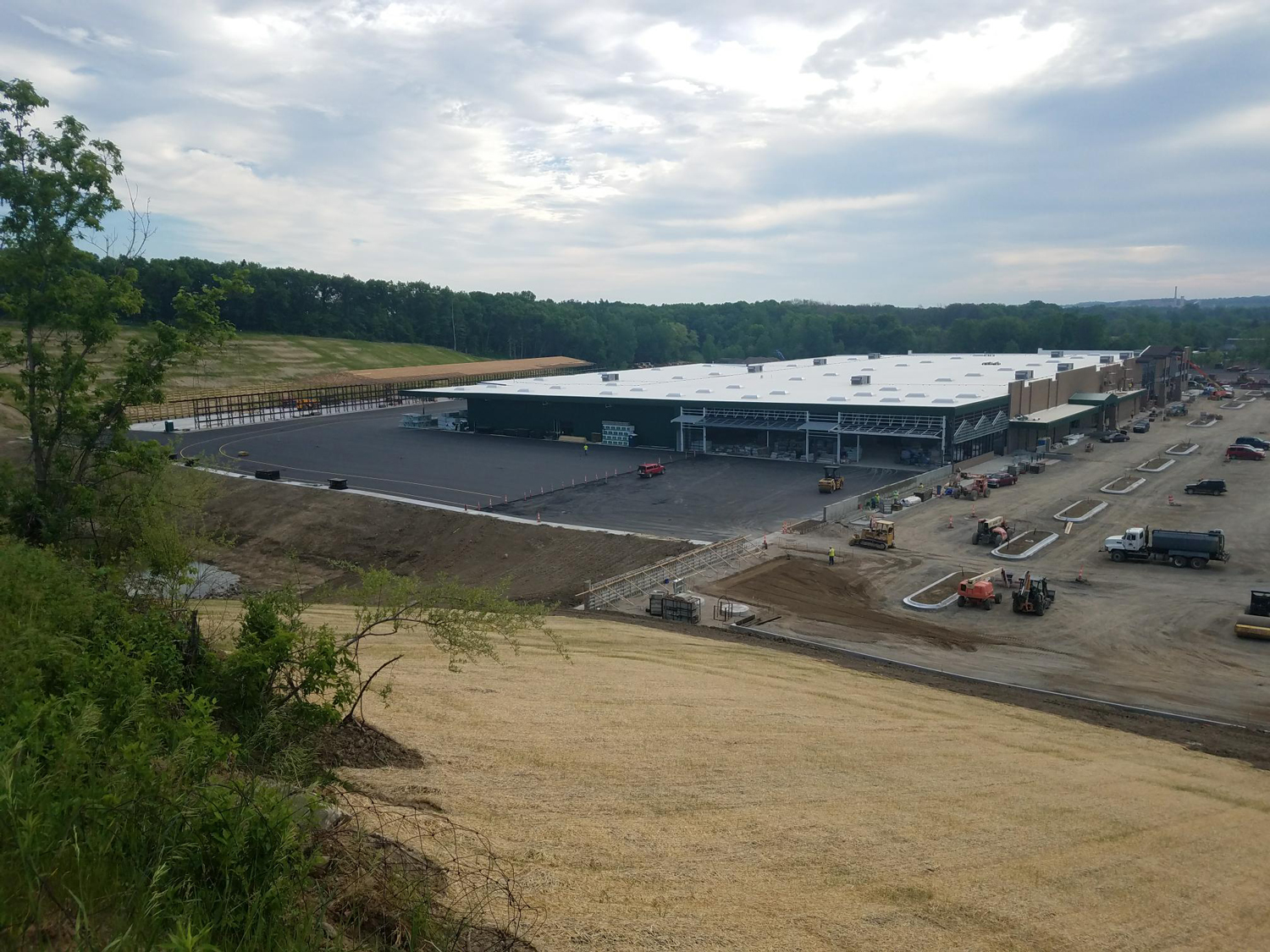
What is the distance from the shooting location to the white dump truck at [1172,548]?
38.1 metres

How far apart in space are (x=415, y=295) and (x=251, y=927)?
176391 millimetres

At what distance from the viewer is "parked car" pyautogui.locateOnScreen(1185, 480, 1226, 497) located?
54031 millimetres

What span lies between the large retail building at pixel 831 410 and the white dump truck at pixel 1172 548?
76.9ft

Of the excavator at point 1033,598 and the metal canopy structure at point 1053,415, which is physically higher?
the metal canopy structure at point 1053,415

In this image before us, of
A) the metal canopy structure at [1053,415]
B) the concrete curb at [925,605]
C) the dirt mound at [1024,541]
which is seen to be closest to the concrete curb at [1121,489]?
the metal canopy structure at [1053,415]

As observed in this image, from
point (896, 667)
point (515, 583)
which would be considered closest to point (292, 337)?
point (515, 583)

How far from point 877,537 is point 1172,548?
12734mm

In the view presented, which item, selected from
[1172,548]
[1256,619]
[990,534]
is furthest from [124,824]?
[1172,548]

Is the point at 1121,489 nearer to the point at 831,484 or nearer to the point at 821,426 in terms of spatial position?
the point at 831,484

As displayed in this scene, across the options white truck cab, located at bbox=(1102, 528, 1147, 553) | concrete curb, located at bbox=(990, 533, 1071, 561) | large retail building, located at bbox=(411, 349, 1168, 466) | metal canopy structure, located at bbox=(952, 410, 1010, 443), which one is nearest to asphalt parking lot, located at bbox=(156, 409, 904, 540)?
large retail building, located at bbox=(411, 349, 1168, 466)

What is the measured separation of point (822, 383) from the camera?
8475 cm

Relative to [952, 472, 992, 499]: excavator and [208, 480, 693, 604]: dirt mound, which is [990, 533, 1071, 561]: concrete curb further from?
[208, 480, 693, 604]: dirt mound

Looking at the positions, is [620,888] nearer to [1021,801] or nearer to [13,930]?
[13,930]

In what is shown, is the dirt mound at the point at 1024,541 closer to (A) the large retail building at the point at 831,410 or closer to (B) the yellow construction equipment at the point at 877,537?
(B) the yellow construction equipment at the point at 877,537
